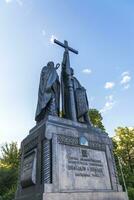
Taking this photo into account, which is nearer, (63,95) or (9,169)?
(63,95)

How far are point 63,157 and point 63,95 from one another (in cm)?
350

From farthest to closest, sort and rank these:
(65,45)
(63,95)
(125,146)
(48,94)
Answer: (125,146), (65,45), (63,95), (48,94)

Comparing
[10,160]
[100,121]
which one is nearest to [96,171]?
[100,121]

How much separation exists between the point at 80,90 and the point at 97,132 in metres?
2.26

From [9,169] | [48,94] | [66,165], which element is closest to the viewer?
[66,165]

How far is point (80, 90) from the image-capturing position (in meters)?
9.52

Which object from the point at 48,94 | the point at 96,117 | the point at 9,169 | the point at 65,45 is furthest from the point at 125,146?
the point at 48,94

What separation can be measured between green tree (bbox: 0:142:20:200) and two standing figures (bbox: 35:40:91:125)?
11877mm

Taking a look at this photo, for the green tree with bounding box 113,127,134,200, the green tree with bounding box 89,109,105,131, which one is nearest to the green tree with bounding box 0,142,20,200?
the green tree with bounding box 89,109,105,131

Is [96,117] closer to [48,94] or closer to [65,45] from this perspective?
[65,45]

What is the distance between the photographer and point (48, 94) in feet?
26.8

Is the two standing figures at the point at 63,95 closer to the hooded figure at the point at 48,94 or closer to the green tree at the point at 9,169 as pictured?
the hooded figure at the point at 48,94

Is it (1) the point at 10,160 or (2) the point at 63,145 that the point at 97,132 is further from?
(1) the point at 10,160

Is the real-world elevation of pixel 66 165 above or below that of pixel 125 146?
below
